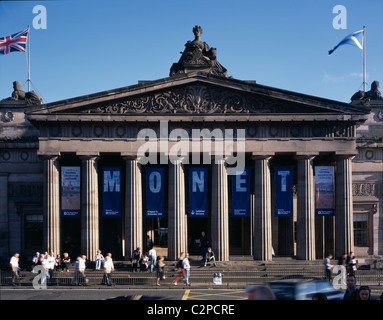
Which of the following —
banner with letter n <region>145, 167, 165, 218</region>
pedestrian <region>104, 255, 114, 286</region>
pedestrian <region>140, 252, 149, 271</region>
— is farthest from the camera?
banner with letter n <region>145, 167, 165, 218</region>

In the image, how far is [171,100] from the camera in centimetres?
3453

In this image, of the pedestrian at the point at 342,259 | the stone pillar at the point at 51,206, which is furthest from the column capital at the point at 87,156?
the pedestrian at the point at 342,259

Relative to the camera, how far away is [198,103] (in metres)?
34.4

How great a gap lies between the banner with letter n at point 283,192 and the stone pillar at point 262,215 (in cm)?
72

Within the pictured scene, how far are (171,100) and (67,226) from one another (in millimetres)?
14692

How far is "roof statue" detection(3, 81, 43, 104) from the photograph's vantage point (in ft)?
146

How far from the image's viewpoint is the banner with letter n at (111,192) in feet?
111

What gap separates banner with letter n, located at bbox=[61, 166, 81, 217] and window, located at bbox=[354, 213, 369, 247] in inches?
926

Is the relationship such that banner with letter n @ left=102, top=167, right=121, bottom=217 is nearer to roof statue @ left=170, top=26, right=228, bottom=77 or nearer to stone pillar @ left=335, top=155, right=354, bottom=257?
roof statue @ left=170, top=26, right=228, bottom=77

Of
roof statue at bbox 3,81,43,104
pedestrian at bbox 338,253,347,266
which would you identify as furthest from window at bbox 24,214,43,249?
pedestrian at bbox 338,253,347,266

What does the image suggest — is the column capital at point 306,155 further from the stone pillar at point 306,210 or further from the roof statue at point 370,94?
the roof statue at point 370,94
